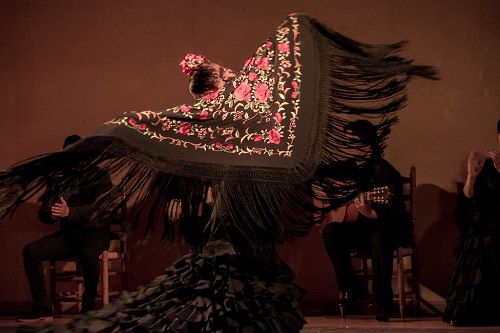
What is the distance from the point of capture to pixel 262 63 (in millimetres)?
2047

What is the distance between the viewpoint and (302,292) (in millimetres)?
2061

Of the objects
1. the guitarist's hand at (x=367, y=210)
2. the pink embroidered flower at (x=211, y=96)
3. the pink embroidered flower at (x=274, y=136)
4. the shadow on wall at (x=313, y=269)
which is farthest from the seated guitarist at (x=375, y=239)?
the pink embroidered flower at (x=274, y=136)

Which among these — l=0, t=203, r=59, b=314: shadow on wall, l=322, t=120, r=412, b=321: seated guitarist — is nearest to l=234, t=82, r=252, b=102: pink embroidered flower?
l=322, t=120, r=412, b=321: seated guitarist

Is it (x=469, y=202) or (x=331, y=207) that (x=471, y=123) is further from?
(x=331, y=207)

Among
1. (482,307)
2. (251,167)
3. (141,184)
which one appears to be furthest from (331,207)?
(482,307)

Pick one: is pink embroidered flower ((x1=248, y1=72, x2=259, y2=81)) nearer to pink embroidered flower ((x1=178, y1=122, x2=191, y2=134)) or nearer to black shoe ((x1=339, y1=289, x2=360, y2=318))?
pink embroidered flower ((x1=178, y1=122, x2=191, y2=134))

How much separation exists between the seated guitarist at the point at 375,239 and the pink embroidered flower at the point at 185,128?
6.82 ft

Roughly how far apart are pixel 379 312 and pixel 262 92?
2266 millimetres

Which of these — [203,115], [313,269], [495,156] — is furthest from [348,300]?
[203,115]

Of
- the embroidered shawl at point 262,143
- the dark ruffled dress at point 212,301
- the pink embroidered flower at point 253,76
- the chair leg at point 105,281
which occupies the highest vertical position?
the pink embroidered flower at point 253,76

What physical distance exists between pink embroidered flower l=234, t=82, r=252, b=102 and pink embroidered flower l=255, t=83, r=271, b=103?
25mm

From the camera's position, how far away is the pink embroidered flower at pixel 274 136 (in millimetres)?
1922

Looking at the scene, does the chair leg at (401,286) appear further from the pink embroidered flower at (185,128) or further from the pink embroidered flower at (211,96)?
the pink embroidered flower at (185,128)

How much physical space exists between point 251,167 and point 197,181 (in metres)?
0.16
